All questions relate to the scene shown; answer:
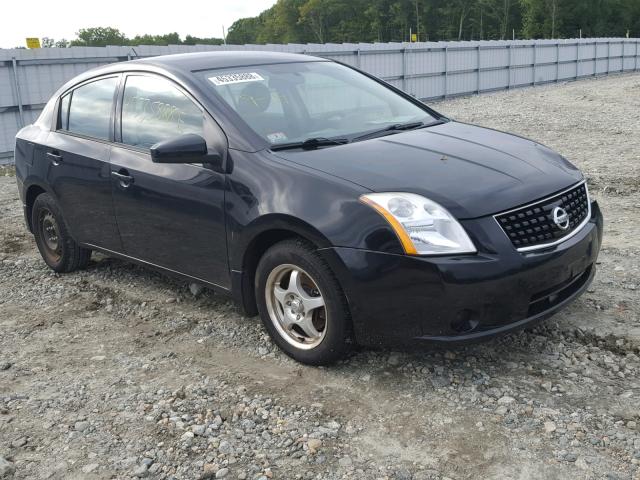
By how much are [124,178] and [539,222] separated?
2.70 m

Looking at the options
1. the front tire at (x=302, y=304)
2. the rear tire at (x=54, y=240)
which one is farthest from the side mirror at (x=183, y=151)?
the rear tire at (x=54, y=240)

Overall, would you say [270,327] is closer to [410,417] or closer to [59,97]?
[410,417]

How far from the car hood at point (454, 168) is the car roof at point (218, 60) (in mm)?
1091

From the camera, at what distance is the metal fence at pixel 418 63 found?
14.2 metres

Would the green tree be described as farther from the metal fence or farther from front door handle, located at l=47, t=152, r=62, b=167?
front door handle, located at l=47, t=152, r=62, b=167

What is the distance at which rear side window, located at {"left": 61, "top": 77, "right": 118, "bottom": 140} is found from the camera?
518 centimetres

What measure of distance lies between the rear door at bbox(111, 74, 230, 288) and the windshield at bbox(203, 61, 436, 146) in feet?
0.88

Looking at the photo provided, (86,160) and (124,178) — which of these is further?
(86,160)

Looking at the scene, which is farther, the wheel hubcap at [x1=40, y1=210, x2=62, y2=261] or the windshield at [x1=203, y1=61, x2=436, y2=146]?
the wheel hubcap at [x1=40, y1=210, x2=62, y2=261]

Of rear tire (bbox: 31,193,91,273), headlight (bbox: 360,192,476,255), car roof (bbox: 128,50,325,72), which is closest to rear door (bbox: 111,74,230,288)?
car roof (bbox: 128,50,325,72)

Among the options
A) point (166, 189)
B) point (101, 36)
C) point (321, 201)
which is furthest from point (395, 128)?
point (101, 36)

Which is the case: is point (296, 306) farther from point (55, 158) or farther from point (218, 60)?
point (55, 158)

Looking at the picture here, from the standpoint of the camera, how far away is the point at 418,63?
23828 mm

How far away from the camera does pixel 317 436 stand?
10.9ft
